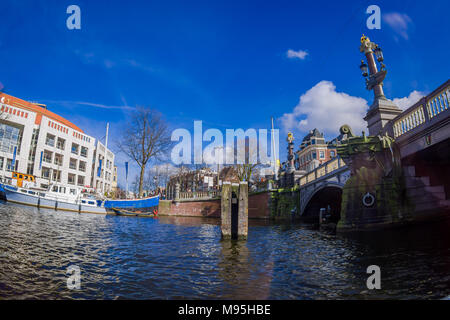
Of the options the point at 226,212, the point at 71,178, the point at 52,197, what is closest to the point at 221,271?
the point at 226,212

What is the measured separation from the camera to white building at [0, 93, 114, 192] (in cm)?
3878

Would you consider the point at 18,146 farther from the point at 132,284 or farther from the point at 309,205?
the point at 132,284

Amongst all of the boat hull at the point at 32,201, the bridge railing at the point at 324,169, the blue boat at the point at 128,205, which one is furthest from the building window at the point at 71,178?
the bridge railing at the point at 324,169

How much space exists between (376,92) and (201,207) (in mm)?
24309

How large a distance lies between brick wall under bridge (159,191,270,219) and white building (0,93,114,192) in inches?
484

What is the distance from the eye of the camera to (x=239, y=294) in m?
3.69

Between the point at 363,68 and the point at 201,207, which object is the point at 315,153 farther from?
the point at 363,68

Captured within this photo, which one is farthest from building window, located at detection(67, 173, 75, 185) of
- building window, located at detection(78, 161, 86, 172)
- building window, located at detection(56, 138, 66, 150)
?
building window, located at detection(56, 138, 66, 150)

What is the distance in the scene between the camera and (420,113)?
9805mm

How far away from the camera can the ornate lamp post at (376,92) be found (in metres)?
12.3

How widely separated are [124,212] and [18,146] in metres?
25.6

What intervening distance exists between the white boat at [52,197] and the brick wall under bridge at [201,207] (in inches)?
349

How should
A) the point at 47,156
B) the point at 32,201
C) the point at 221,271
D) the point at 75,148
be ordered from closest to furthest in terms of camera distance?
the point at 221,271 < the point at 32,201 < the point at 47,156 < the point at 75,148
